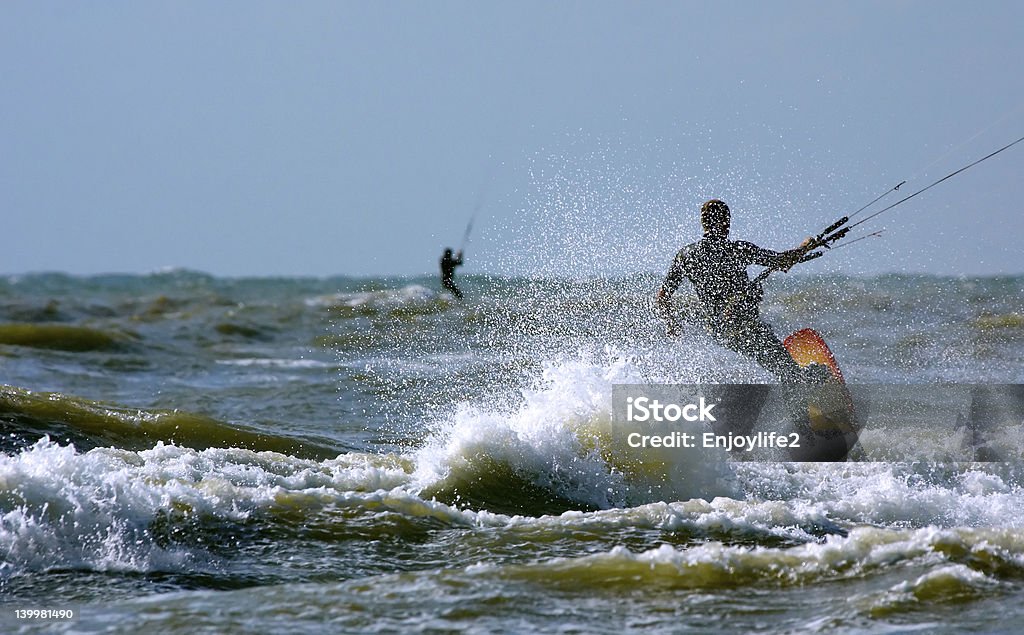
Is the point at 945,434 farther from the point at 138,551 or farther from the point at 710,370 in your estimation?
the point at 138,551

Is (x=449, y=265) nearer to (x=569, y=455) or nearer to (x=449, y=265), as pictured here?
(x=449, y=265)

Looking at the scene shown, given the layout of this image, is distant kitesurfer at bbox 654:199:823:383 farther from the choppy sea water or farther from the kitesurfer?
the kitesurfer

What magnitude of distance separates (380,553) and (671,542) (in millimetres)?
1651

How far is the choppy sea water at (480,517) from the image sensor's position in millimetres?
5141

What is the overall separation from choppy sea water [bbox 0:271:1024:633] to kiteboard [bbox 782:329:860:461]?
37 cm

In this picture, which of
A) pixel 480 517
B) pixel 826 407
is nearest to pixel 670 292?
pixel 826 407

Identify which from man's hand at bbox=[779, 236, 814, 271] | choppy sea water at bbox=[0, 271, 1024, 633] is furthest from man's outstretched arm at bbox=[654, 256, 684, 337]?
man's hand at bbox=[779, 236, 814, 271]

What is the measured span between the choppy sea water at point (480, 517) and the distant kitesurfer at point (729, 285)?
0.73m

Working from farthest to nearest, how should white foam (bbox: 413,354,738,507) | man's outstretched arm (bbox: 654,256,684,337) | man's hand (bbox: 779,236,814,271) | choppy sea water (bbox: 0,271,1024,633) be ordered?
man's outstretched arm (bbox: 654,256,684,337), man's hand (bbox: 779,236,814,271), white foam (bbox: 413,354,738,507), choppy sea water (bbox: 0,271,1024,633)

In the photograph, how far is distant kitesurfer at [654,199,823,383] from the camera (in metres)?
9.17

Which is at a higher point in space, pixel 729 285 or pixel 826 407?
pixel 729 285

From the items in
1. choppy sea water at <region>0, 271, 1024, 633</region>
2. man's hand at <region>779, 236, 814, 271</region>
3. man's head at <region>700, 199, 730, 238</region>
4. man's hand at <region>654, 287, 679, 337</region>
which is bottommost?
choppy sea water at <region>0, 271, 1024, 633</region>

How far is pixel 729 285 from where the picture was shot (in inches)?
361

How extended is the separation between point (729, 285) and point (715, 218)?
22.5 inches
